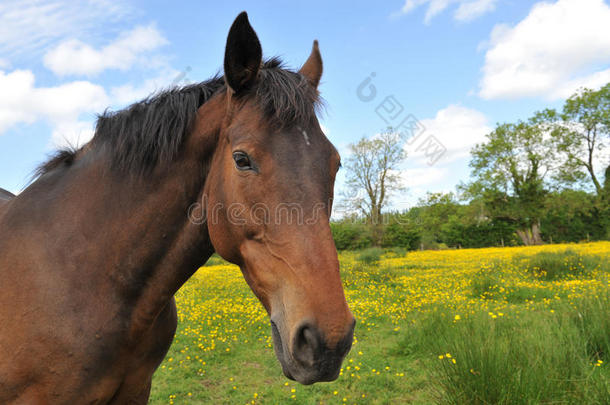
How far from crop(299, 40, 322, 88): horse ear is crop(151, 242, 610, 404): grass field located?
296 centimetres

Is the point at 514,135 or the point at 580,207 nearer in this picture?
the point at 580,207

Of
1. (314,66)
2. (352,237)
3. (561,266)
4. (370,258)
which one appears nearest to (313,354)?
(314,66)

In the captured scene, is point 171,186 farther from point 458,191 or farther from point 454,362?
point 458,191

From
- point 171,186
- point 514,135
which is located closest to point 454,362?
point 171,186

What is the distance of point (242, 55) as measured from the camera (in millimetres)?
1871

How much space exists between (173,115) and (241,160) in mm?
623

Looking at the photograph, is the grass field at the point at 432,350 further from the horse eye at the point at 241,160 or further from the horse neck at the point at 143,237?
the horse eye at the point at 241,160

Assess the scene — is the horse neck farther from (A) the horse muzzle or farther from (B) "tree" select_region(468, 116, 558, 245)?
(B) "tree" select_region(468, 116, 558, 245)

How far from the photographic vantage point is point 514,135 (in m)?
41.6

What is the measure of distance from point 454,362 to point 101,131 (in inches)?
144

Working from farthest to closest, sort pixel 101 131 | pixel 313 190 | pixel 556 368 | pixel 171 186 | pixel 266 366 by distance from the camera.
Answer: pixel 266 366 → pixel 556 368 → pixel 101 131 → pixel 171 186 → pixel 313 190

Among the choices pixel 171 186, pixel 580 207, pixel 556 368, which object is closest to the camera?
pixel 171 186

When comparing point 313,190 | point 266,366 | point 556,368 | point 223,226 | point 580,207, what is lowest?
point 266,366

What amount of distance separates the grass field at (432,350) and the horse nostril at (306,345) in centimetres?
247
